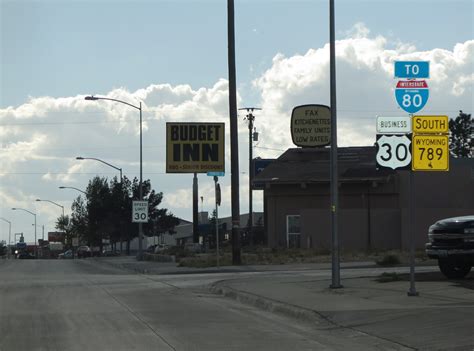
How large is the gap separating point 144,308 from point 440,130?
6904mm

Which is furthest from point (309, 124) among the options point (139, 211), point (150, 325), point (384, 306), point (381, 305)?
point (150, 325)

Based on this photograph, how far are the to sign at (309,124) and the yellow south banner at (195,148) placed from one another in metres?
7.56

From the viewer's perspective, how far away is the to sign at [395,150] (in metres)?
14.5

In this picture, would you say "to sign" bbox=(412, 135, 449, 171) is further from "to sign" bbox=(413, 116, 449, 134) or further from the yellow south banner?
the yellow south banner

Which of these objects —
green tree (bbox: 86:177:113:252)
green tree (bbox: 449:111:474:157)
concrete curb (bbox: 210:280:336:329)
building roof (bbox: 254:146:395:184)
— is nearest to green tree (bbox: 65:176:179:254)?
green tree (bbox: 86:177:113:252)

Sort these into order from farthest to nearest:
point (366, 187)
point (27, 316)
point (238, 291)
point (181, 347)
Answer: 1. point (366, 187)
2. point (238, 291)
3. point (27, 316)
4. point (181, 347)

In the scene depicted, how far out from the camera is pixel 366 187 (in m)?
47.1

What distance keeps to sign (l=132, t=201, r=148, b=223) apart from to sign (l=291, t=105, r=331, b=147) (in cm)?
1140

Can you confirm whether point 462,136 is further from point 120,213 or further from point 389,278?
point 389,278

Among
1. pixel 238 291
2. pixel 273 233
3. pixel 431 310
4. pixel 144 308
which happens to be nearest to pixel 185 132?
pixel 273 233

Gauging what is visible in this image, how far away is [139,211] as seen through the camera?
42.9 m

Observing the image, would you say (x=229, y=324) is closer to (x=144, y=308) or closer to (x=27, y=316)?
(x=144, y=308)

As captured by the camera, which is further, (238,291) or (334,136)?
(238,291)

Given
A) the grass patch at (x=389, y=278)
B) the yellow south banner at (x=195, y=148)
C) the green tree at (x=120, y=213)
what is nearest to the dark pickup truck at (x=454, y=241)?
the grass patch at (x=389, y=278)
